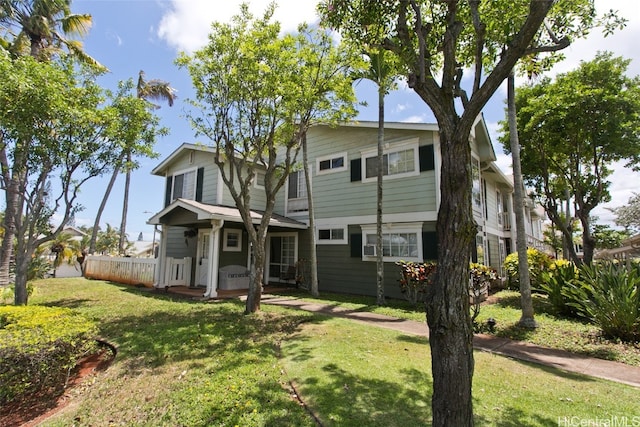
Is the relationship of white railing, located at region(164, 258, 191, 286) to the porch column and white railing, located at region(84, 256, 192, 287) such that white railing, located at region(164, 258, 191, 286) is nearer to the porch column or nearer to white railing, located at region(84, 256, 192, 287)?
white railing, located at region(84, 256, 192, 287)

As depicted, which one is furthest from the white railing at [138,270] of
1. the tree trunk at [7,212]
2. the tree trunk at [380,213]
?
the tree trunk at [380,213]

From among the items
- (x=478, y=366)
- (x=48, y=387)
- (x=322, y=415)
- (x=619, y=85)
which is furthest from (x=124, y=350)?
(x=619, y=85)

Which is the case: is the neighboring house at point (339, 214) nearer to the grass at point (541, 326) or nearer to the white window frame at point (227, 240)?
the white window frame at point (227, 240)

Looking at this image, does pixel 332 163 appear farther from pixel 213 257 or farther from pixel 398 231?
pixel 213 257

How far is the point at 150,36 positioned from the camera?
939 cm

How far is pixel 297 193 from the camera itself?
47.4 ft

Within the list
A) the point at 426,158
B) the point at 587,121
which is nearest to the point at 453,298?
the point at 426,158

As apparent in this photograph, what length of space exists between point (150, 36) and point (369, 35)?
775 cm

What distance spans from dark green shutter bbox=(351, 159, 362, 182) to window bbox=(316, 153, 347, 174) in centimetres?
41

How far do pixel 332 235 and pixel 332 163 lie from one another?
308 centimetres

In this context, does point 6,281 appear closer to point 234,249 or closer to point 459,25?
point 234,249

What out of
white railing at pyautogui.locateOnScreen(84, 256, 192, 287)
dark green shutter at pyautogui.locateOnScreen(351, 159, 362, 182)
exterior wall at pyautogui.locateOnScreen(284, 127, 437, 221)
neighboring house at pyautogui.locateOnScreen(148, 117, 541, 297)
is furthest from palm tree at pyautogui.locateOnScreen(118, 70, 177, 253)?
dark green shutter at pyautogui.locateOnScreen(351, 159, 362, 182)

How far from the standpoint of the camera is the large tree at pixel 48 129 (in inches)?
258

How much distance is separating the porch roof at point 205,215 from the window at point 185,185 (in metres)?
3.13
